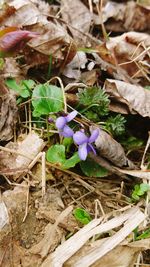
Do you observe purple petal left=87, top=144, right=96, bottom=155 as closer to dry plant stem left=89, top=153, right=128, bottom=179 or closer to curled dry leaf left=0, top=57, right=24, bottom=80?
dry plant stem left=89, top=153, right=128, bottom=179

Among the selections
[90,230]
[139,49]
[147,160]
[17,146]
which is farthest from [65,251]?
[139,49]

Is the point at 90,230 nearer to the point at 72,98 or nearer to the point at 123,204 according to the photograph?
the point at 123,204

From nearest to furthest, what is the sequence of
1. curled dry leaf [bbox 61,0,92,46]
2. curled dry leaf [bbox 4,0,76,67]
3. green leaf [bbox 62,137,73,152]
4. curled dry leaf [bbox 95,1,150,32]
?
green leaf [bbox 62,137,73,152]
curled dry leaf [bbox 4,0,76,67]
curled dry leaf [bbox 61,0,92,46]
curled dry leaf [bbox 95,1,150,32]

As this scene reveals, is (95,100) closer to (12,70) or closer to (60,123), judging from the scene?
(60,123)

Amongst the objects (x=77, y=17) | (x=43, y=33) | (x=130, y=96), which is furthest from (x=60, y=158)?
(x=77, y=17)

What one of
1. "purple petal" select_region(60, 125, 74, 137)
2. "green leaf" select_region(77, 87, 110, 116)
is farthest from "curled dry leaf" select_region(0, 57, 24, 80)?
"purple petal" select_region(60, 125, 74, 137)
